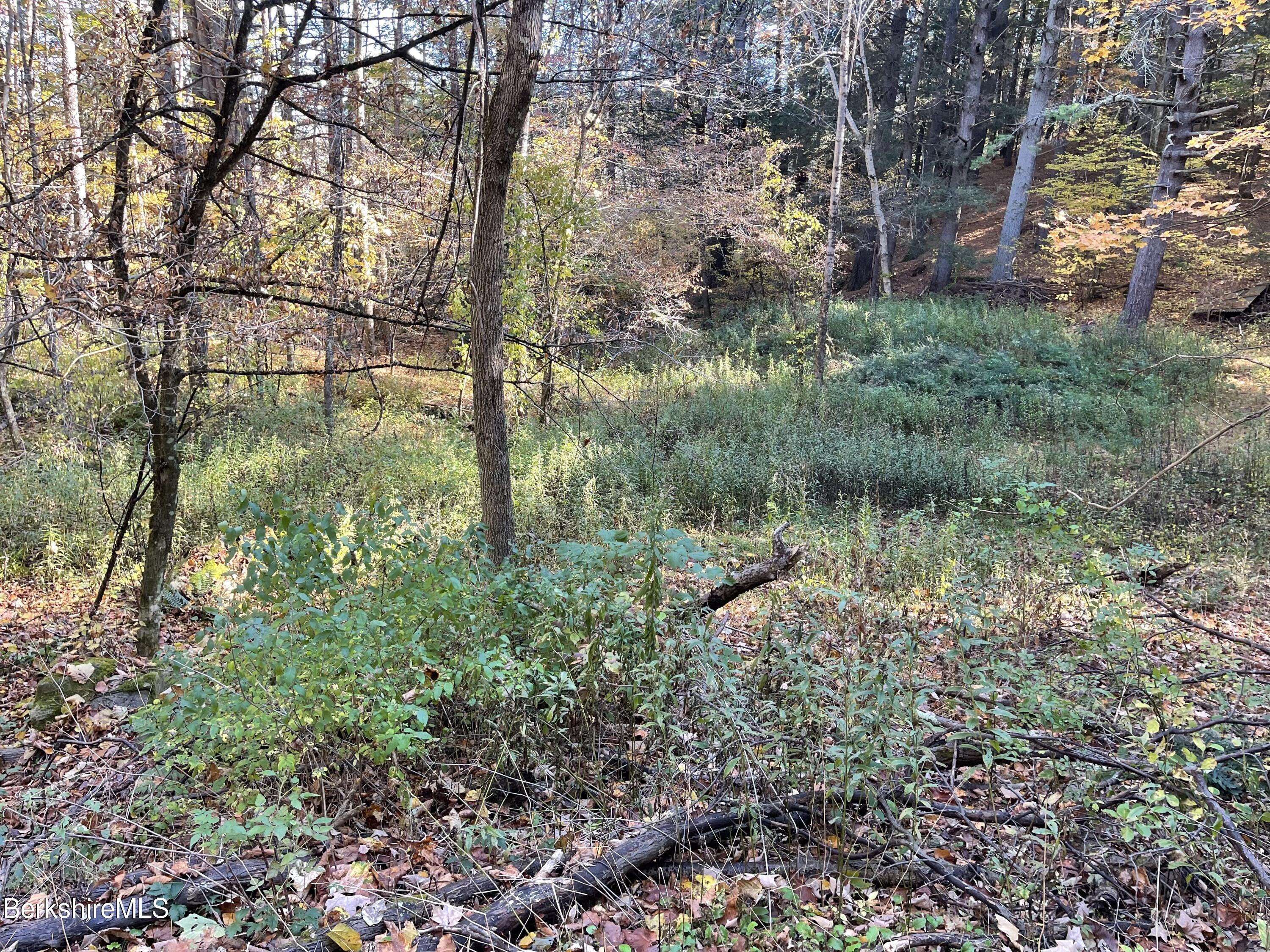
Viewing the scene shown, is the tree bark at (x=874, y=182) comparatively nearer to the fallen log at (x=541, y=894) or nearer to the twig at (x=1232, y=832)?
the twig at (x=1232, y=832)

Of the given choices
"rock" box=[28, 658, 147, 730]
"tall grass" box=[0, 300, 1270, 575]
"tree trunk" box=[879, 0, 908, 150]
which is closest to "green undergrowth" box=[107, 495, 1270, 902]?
"rock" box=[28, 658, 147, 730]

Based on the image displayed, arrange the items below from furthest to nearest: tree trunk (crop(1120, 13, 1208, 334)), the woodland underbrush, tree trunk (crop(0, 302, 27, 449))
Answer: tree trunk (crop(1120, 13, 1208, 334))
tree trunk (crop(0, 302, 27, 449))
the woodland underbrush

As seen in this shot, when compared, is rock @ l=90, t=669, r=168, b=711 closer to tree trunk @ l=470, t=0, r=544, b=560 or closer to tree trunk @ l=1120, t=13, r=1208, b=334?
tree trunk @ l=470, t=0, r=544, b=560

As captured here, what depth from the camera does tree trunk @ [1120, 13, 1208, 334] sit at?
1134 cm

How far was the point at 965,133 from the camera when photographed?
18844mm

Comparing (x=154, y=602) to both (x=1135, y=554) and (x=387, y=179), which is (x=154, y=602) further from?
(x=1135, y=554)

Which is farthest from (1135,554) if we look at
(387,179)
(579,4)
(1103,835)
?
(579,4)

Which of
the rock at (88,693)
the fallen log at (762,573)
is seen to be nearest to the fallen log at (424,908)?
the fallen log at (762,573)

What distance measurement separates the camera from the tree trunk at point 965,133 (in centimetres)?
1853

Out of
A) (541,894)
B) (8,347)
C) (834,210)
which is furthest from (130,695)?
(834,210)

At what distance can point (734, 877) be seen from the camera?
2.47 m

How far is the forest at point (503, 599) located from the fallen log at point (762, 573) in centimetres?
3

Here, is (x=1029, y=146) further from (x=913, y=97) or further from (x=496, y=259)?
(x=496, y=259)

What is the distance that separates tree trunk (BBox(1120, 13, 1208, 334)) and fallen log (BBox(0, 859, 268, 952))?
12359 millimetres
